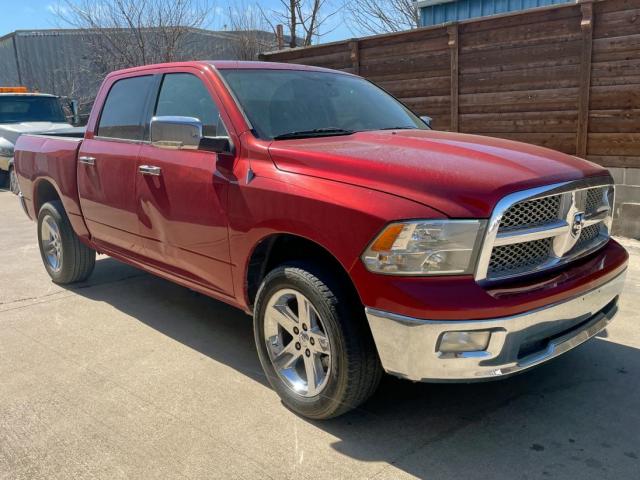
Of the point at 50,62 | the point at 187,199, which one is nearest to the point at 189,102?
the point at 187,199

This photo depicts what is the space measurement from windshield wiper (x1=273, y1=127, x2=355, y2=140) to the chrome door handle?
959 mm

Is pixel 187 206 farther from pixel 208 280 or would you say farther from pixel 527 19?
pixel 527 19

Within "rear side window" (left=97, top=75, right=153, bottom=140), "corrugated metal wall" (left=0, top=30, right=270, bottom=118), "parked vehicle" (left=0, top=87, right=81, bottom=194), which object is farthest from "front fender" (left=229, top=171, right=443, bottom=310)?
"corrugated metal wall" (left=0, top=30, right=270, bottom=118)

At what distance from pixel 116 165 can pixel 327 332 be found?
2383 millimetres

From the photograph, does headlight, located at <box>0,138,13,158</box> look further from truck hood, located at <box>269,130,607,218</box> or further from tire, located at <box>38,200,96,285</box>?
truck hood, located at <box>269,130,607,218</box>

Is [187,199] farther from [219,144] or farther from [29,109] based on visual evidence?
[29,109]

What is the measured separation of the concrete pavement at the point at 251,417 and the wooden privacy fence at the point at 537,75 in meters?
3.15

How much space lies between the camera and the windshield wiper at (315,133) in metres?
3.40

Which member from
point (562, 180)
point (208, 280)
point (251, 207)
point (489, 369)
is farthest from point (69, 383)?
point (562, 180)

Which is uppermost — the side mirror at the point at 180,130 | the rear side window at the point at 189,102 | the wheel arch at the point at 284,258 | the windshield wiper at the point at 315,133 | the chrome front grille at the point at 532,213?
the rear side window at the point at 189,102

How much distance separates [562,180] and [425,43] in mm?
6201

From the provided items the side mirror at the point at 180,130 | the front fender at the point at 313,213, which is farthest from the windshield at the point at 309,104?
the front fender at the point at 313,213

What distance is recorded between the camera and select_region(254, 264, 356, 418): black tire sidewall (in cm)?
275

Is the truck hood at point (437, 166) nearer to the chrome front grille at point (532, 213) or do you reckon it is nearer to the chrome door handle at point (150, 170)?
the chrome front grille at point (532, 213)
